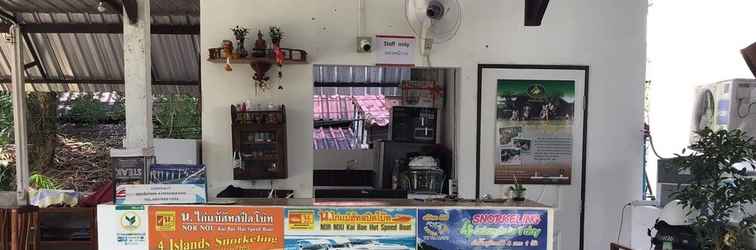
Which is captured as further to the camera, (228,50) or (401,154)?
(401,154)

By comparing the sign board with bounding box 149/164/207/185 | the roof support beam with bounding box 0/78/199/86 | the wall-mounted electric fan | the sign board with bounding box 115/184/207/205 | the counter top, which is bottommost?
the counter top

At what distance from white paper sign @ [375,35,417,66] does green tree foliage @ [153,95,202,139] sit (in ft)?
7.91

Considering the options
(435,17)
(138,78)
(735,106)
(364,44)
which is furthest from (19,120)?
(735,106)

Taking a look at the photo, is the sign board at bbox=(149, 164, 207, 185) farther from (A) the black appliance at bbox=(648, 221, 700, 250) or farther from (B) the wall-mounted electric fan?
(A) the black appliance at bbox=(648, 221, 700, 250)

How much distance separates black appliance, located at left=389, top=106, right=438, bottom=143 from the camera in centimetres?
483

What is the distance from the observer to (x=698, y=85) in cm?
432

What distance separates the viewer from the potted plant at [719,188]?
9.73 ft

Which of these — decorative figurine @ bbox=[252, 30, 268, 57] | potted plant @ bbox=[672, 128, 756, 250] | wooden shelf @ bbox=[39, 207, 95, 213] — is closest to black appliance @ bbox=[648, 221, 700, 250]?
potted plant @ bbox=[672, 128, 756, 250]

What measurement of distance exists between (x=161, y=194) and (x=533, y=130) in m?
3.02

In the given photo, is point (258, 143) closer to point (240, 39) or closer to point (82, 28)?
point (240, 39)

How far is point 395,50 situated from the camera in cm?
399

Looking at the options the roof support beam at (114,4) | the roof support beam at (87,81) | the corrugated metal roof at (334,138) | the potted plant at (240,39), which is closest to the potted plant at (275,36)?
the potted plant at (240,39)

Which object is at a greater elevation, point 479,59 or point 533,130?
point 479,59

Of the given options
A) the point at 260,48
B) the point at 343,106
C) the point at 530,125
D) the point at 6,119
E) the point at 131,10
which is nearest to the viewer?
the point at 131,10
